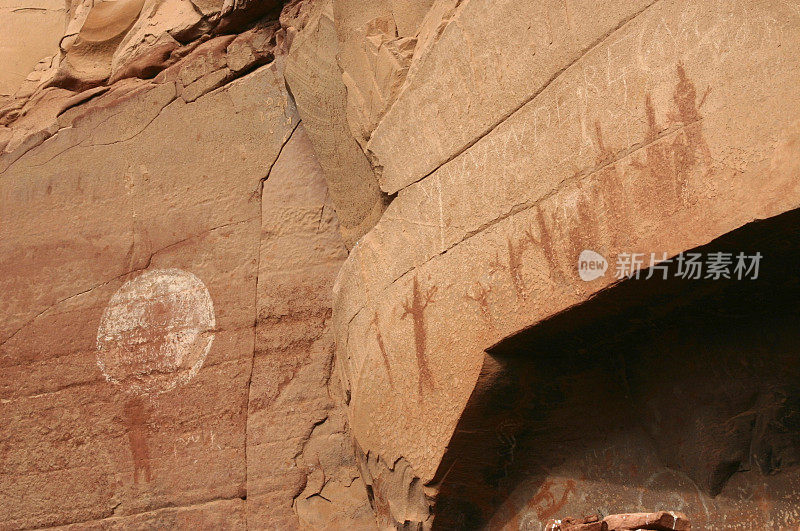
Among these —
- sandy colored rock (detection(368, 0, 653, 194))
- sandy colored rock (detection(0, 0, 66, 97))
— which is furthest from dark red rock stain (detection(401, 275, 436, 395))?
sandy colored rock (detection(0, 0, 66, 97))

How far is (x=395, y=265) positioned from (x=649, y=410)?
3.02 ft

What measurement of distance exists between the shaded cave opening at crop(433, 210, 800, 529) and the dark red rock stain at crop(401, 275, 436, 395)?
0.20 meters

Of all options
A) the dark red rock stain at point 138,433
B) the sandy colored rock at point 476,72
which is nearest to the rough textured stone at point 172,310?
the dark red rock stain at point 138,433

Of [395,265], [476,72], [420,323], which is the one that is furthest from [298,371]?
[476,72]

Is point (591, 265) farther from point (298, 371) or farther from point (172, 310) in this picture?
point (172, 310)

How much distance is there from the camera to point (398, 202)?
2.84 meters

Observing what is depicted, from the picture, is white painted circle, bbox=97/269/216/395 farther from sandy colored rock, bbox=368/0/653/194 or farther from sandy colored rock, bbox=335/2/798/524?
sandy colored rock, bbox=368/0/653/194

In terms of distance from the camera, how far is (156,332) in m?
3.69

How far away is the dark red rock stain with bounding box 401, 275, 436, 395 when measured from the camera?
2.59 meters

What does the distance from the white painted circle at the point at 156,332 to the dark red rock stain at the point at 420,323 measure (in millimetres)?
1263

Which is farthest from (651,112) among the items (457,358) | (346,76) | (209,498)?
(209,498)

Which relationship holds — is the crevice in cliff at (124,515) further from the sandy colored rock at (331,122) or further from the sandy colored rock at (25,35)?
the sandy colored rock at (25,35)

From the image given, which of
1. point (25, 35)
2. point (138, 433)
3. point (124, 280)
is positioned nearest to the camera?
point (138, 433)

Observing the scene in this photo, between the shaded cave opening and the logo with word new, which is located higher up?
the logo with word new
